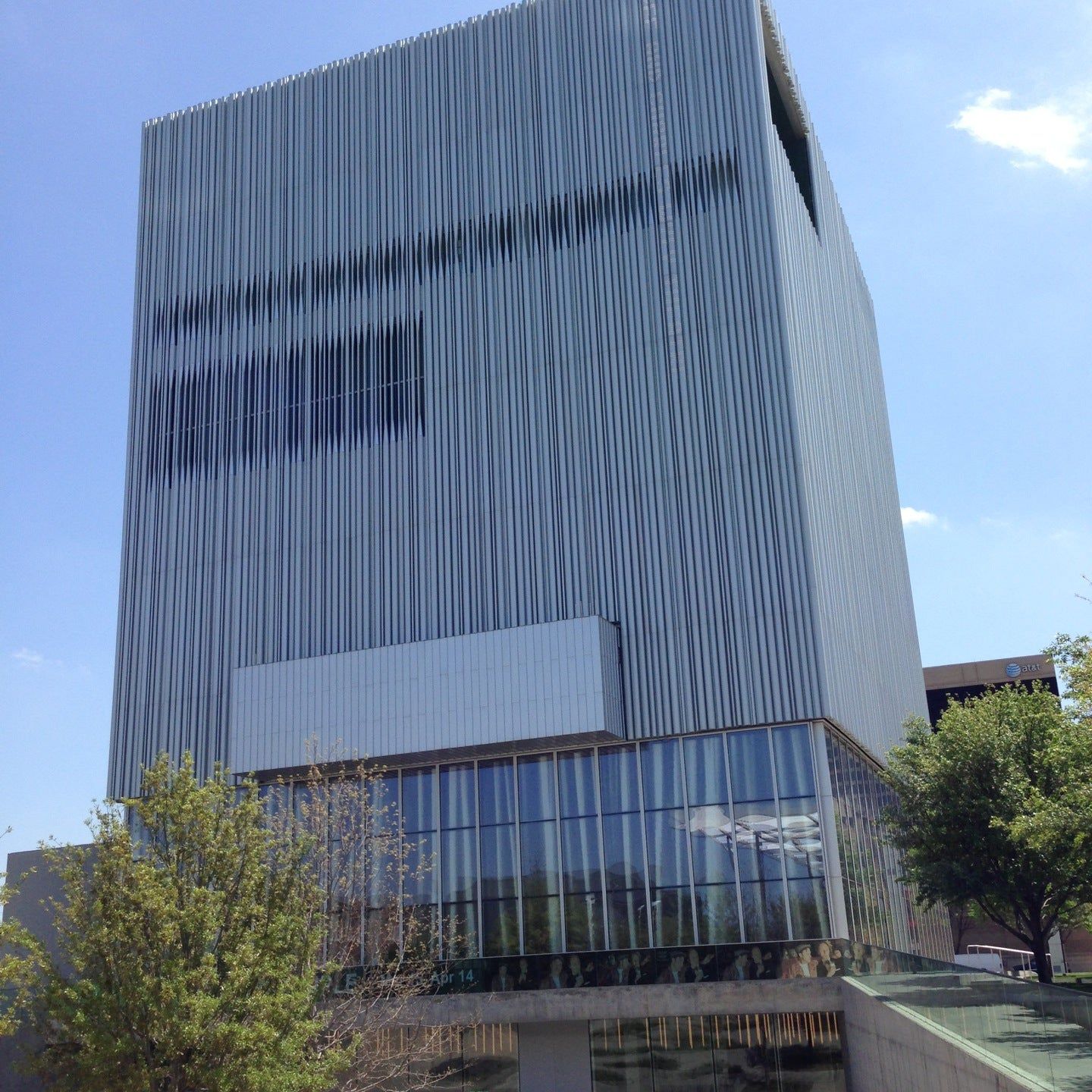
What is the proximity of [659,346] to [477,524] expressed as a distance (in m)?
8.64

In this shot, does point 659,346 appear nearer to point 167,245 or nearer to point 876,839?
point 876,839

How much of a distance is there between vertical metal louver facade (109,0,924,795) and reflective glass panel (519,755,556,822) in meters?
3.49

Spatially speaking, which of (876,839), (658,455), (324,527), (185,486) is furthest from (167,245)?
(876,839)

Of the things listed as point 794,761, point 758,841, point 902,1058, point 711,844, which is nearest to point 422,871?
point 711,844

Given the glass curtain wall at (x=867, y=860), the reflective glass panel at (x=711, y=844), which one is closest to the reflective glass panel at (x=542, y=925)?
the reflective glass panel at (x=711, y=844)

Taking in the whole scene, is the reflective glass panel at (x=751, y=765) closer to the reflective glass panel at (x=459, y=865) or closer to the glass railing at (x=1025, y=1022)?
the reflective glass panel at (x=459, y=865)

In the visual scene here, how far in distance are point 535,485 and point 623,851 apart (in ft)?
41.2

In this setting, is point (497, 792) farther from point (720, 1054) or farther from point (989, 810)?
point (989, 810)

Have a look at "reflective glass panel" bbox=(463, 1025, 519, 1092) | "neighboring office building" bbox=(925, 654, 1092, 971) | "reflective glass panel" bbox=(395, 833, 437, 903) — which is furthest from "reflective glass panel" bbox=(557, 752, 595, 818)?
"neighboring office building" bbox=(925, 654, 1092, 971)

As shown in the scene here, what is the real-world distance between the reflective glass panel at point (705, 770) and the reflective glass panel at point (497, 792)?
19.4ft

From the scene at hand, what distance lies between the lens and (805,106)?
5559cm

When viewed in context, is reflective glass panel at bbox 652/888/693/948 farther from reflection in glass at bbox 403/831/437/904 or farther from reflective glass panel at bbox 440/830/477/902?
reflection in glass at bbox 403/831/437/904

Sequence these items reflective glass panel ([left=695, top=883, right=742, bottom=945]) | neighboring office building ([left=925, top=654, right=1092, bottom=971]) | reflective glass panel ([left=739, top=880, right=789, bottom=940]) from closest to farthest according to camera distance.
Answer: reflective glass panel ([left=739, top=880, right=789, bottom=940]), reflective glass panel ([left=695, top=883, right=742, bottom=945]), neighboring office building ([left=925, top=654, right=1092, bottom=971])

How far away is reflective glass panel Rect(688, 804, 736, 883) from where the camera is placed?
125 ft
